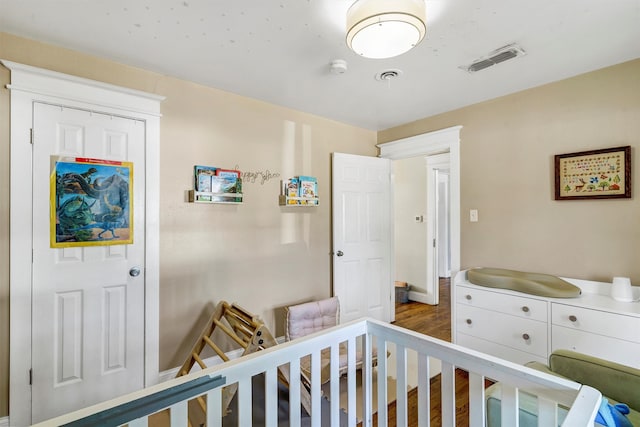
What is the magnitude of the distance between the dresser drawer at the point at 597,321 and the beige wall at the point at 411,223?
2.36 meters

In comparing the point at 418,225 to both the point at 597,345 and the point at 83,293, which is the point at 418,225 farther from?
the point at 83,293

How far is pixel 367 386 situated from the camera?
1376 mm

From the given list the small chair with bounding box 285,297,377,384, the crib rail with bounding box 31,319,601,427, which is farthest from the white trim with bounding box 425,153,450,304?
the crib rail with bounding box 31,319,601,427

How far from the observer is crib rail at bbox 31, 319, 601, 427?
821 millimetres

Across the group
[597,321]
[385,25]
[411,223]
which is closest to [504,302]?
[597,321]

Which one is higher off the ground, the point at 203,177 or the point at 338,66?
the point at 338,66

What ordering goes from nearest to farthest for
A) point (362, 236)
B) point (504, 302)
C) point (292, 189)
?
point (504, 302), point (292, 189), point (362, 236)

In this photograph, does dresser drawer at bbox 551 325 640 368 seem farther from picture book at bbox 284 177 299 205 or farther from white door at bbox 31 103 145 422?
white door at bbox 31 103 145 422

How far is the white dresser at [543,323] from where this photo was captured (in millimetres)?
1802

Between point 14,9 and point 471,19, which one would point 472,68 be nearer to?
point 471,19

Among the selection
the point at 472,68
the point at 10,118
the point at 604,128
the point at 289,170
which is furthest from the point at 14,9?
the point at 604,128

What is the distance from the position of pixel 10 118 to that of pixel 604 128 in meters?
3.70

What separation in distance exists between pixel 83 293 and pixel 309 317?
5.34ft

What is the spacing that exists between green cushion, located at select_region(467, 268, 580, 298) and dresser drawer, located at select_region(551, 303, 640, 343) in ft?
0.33
